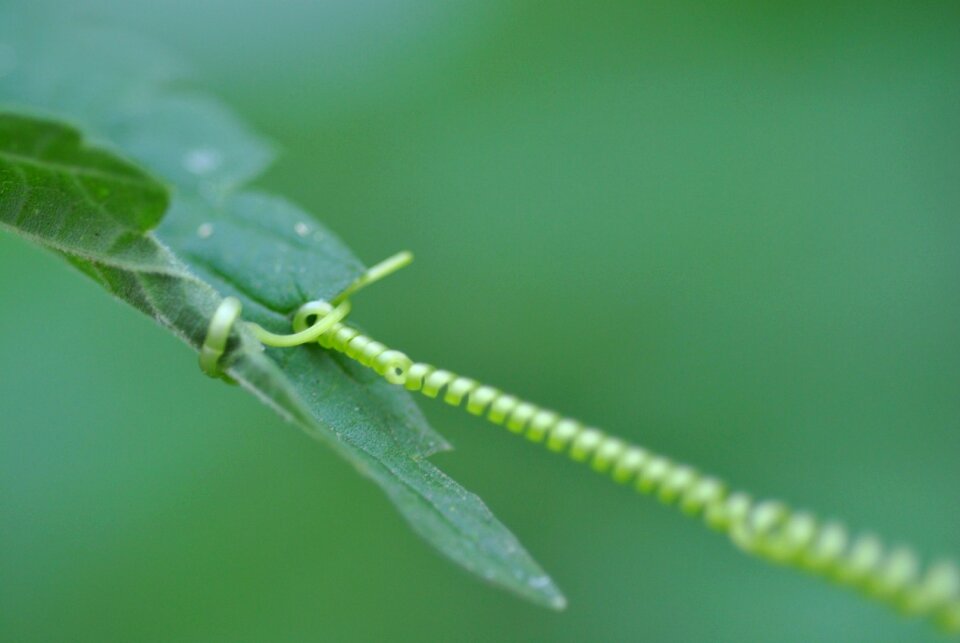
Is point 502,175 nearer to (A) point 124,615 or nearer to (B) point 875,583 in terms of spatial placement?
(A) point 124,615

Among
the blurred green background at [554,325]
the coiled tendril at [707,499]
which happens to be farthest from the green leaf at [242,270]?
the blurred green background at [554,325]

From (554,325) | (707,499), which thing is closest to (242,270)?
(707,499)

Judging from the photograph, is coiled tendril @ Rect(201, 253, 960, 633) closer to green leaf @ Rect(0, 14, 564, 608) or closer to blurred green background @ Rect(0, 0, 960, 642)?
green leaf @ Rect(0, 14, 564, 608)

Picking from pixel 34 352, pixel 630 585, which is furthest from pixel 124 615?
pixel 630 585

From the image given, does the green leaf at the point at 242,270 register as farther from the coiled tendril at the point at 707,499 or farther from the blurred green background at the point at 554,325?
the blurred green background at the point at 554,325

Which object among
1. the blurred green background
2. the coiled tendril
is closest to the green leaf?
the coiled tendril

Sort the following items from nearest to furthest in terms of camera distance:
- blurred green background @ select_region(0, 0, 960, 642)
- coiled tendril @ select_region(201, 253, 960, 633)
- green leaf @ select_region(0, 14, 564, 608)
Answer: coiled tendril @ select_region(201, 253, 960, 633) → green leaf @ select_region(0, 14, 564, 608) → blurred green background @ select_region(0, 0, 960, 642)

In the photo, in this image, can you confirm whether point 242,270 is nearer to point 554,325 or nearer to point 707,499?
point 707,499
